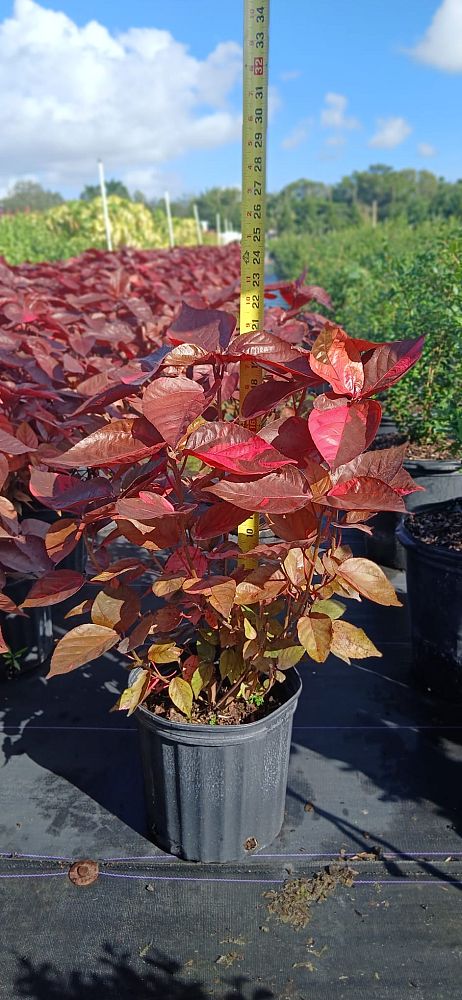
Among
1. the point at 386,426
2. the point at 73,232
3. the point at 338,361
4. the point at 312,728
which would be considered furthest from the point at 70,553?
the point at 73,232

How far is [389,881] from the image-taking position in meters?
1.68

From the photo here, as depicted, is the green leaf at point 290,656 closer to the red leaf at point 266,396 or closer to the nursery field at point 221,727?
the nursery field at point 221,727

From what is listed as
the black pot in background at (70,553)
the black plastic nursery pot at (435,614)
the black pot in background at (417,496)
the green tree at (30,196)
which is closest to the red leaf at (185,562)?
the black plastic nursery pot at (435,614)

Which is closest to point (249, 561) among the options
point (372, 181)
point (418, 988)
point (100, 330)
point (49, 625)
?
point (418, 988)

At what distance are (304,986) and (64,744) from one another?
105 cm

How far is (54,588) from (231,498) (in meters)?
0.54

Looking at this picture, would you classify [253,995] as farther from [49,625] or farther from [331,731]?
[49,625]

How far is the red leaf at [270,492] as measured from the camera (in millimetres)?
1177

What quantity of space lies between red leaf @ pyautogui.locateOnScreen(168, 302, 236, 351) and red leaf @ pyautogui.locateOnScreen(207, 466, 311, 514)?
0.31 m

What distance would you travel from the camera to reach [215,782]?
1667mm

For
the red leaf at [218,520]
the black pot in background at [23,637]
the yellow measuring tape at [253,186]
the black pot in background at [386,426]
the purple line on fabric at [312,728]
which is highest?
the yellow measuring tape at [253,186]

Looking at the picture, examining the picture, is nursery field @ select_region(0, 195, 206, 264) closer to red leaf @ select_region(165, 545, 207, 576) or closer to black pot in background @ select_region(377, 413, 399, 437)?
black pot in background @ select_region(377, 413, 399, 437)

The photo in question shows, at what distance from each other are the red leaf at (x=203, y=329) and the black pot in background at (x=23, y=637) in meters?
1.30

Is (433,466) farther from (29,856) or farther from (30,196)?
(30,196)
